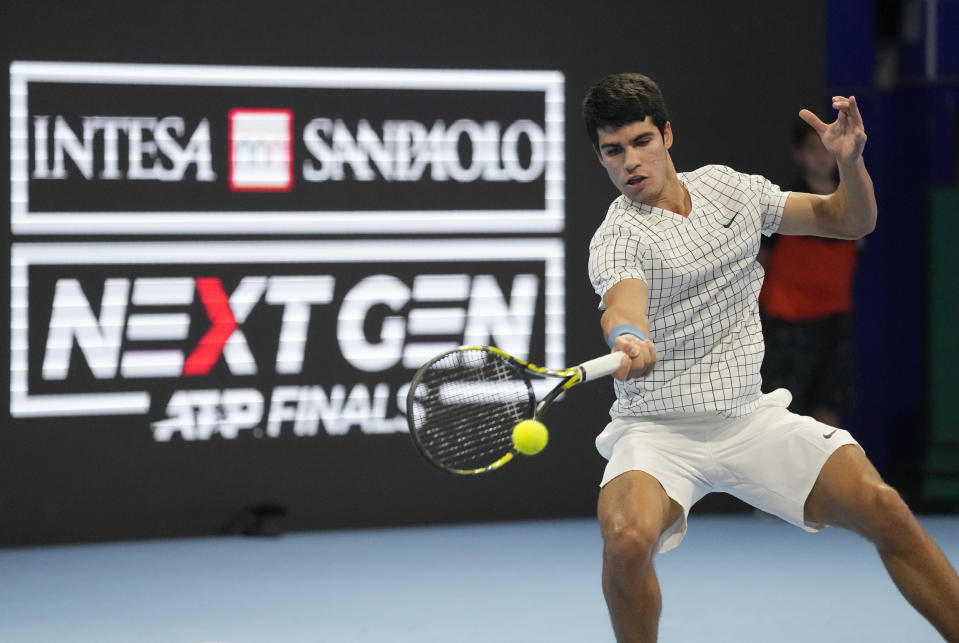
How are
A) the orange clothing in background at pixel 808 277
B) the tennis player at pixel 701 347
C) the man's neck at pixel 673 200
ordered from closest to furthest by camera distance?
the tennis player at pixel 701 347 < the man's neck at pixel 673 200 < the orange clothing in background at pixel 808 277

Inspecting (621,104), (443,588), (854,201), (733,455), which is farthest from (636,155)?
(443,588)

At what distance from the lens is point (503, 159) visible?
556cm

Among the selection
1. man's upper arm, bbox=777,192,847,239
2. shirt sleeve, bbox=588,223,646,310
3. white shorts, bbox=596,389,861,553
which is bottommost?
white shorts, bbox=596,389,861,553

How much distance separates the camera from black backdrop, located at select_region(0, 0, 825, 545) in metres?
5.19

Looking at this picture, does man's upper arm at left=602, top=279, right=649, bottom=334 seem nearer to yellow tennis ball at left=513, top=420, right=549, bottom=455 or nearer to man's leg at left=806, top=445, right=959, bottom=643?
yellow tennis ball at left=513, top=420, right=549, bottom=455

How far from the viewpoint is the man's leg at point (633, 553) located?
282 centimetres

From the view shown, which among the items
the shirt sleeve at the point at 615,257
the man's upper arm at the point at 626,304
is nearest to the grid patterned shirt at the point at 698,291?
the shirt sleeve at the point at 615,257

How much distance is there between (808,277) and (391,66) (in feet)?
6.27

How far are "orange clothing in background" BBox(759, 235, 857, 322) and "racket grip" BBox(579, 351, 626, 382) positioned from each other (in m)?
3.03

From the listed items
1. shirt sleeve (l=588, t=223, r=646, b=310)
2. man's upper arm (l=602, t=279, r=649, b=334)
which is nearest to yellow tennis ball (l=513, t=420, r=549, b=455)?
man's upper arm (l=602, t=279, r=649, b=334)

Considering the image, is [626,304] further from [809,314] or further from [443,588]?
[809,314]

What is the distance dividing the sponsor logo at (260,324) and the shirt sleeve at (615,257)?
244 cm

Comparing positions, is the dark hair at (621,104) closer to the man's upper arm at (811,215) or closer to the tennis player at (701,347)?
the tennis player at (701,347)

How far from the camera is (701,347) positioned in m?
3.11
